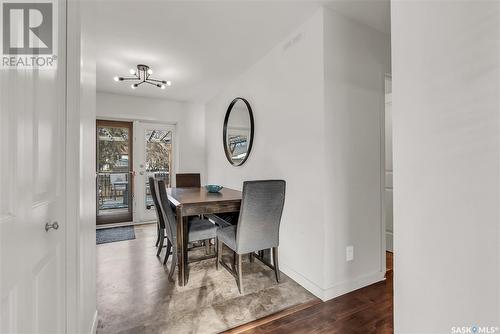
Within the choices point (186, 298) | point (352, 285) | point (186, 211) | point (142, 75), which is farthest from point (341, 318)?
point (142, 75)

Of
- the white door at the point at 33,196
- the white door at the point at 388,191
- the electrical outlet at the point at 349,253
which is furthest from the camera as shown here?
the white door at the point at 388,191

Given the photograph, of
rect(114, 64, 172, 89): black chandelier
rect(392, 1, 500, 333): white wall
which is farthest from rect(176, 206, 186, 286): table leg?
rect(114, 64, 172, 89): black chandelier

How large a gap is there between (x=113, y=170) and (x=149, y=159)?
66 centimetres

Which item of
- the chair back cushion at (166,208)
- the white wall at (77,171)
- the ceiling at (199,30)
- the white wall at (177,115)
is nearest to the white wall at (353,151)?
the ceiling at (199,30)

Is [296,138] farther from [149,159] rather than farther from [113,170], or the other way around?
[113,170]

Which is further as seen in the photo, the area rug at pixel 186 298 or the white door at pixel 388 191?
the white door at pixel 388 191

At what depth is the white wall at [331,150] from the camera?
1.90 metres

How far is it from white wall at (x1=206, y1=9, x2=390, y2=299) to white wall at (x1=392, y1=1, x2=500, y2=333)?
0.89 meters

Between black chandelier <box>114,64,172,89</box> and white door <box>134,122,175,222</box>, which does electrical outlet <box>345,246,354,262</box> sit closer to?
black chandelier <box>114,64,172,89</box>

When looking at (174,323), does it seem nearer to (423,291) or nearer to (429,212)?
(423,291)

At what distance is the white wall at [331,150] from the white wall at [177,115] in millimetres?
2716

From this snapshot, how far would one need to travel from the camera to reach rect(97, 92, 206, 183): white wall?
4074 millimetres

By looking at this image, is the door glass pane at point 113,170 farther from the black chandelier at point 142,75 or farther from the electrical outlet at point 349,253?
the electrical outlet at point 349,253

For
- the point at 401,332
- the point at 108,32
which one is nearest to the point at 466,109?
the point at 401,332
